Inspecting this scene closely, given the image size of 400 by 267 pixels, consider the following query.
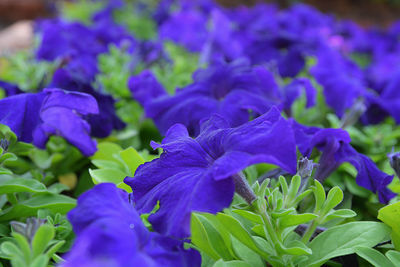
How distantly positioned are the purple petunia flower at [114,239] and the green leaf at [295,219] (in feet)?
0.50

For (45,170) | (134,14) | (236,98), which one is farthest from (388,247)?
(134,14)

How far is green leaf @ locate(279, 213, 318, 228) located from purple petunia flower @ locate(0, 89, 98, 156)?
470mm

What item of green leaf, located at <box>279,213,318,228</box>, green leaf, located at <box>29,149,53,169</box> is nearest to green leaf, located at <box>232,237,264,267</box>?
green leaf, located at <box>279,213,318,228</box>

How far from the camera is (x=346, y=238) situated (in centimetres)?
77

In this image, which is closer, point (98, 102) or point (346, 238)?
point (346, 238)

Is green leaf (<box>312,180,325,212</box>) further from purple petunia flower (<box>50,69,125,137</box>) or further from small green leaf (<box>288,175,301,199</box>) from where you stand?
purple petunia flower (<box>50,69,125,137</box>)

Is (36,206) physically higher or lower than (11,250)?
lower

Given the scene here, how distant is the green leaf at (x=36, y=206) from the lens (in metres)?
0.84

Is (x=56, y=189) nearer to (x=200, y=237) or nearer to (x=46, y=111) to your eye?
(x=46, y=111)

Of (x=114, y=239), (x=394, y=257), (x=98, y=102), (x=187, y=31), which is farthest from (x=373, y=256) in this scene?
(x=187, y=31)

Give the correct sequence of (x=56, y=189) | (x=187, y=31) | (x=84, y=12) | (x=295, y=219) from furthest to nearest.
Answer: (x=84, y=12) < (x=187, y=31) < (x=56, y=189) < (x=295, y=219)

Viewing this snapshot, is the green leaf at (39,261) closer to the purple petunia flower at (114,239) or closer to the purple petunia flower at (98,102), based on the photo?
the purple petunia flower at (114,239)

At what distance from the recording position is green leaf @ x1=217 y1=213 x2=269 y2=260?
698 millimetres

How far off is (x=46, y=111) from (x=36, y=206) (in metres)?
0.20
